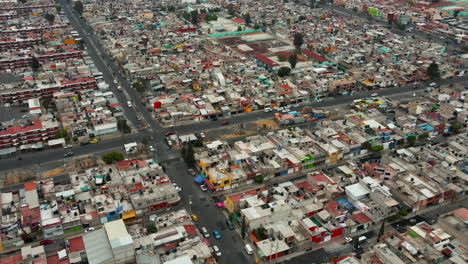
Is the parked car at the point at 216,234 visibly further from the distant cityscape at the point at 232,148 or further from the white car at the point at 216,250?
the white car at the point at 216,250

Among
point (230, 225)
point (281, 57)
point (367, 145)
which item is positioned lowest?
point (230, 225)

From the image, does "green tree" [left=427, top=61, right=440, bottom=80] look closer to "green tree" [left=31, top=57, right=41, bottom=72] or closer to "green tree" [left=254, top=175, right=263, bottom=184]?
"green tree" [left=254, top=175, right=263, bottom=184]

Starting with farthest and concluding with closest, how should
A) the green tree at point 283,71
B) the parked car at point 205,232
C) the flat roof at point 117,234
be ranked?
the green tree at point 283,71
the parked car at point 205,232
the flat roof at point 117,234

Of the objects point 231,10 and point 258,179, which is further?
point 231,10

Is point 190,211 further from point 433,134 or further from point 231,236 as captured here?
point 433,134

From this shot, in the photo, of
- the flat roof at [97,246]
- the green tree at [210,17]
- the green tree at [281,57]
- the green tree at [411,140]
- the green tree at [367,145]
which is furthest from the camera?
the green tree at [210,17]

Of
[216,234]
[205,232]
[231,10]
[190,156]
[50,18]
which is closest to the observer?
[216,234]

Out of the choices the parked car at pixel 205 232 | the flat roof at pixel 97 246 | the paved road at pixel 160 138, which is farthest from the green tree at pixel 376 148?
the flat roof at pixel 97 246

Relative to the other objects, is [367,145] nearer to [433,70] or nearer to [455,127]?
[455,127]

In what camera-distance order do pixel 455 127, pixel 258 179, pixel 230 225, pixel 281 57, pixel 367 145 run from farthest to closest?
pixel 281 57, pixel 455 127, pixel 367 145, pixel 258 179, pixel 230 225

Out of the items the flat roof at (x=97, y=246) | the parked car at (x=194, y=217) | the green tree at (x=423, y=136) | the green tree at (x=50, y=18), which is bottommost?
the parked car at (x=194, y=217)

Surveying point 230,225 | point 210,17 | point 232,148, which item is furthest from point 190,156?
point 210,17
